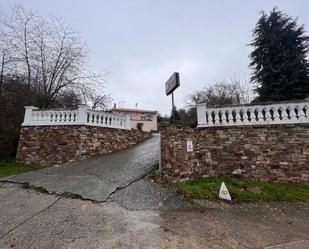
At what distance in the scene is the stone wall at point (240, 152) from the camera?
6.29 meters

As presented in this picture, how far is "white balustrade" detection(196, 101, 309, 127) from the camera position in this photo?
21.4ft

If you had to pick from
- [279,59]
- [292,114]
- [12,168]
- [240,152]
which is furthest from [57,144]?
[279,59]

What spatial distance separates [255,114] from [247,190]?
8.23ft

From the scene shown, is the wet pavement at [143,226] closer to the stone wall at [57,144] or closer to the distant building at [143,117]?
the stone wall at [57,144]

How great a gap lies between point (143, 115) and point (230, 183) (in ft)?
64.7

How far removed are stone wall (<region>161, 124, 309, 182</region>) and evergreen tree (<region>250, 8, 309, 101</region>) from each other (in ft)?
18.0

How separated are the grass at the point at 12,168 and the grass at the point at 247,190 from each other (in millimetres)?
5991

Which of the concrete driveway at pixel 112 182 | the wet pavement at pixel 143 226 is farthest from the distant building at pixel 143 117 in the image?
the wet pavement at pixel 143 226

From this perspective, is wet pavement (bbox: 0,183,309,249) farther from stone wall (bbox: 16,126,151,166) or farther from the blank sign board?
the blank sign board

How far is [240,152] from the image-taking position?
666 centimetres

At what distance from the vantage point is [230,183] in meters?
6.08

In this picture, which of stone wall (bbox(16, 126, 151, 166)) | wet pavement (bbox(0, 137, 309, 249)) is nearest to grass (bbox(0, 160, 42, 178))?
stone wall (bbox(16, 126, 151, 166))

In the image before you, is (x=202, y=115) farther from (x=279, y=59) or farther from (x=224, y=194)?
(x=279, y=59)

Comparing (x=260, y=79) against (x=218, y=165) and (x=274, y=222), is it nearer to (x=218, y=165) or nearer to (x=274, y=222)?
(x=218, y=165)
